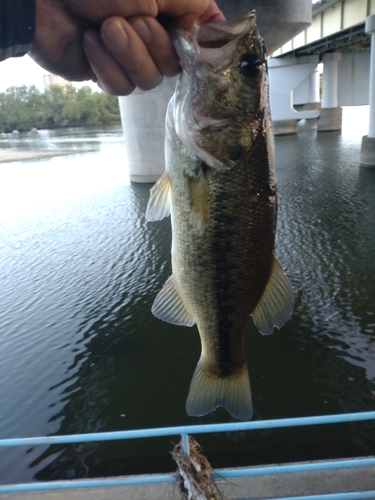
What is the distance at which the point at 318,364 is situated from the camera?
7.08 meters

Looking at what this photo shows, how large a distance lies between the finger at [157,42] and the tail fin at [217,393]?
183cm

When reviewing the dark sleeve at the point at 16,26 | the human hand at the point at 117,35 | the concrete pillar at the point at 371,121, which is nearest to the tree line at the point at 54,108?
the concrete pillar at the point at 371,121

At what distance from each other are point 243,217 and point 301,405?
16.9 ft

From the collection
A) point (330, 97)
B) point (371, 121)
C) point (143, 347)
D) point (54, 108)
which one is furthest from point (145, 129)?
point (54, 108)

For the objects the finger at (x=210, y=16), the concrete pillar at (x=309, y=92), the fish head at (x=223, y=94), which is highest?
the concrete pillar at (x=309, y=92)

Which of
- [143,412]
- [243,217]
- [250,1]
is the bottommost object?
[143,412]

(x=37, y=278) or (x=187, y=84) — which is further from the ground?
(x=187, y=84)

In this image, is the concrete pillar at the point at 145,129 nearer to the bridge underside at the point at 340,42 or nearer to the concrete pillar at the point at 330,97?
the bridge underside at the point at 340,42

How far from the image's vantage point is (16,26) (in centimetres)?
201

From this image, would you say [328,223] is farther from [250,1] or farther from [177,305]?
[177,305]

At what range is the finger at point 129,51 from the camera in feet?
6.23

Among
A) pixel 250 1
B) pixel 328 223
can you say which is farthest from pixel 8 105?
pixel 328 223

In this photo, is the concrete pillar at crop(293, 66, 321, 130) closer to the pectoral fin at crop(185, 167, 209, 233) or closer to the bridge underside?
the bridge underside

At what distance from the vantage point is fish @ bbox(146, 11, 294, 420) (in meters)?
2.00
